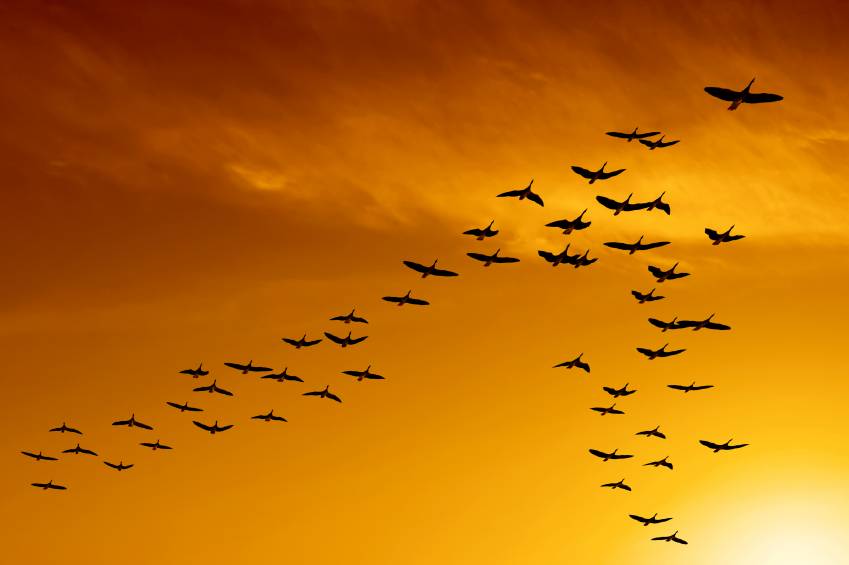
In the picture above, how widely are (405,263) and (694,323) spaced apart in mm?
41946

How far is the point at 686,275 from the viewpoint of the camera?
15375 centimetres

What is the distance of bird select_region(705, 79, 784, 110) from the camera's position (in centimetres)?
12756

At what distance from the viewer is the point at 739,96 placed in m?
129

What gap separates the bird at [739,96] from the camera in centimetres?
12756

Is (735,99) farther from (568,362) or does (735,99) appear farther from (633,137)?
(568,362)

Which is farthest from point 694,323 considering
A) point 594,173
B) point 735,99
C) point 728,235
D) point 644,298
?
point 735,99

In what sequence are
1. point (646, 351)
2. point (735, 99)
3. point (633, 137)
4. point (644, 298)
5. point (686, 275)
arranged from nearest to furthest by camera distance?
point (735, 99) → point (633, 137) → point (686, 275) → point (644, 298) → point (646, 351)

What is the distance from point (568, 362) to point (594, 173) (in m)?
44.8

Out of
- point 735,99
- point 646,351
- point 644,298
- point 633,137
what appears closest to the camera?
point 735,99

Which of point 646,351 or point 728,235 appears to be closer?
point 728,235

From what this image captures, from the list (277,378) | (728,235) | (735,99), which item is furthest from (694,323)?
(277,378)

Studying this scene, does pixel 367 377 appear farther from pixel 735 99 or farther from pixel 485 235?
pixel 735 99

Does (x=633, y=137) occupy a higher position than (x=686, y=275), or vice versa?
(x=633, y=137)

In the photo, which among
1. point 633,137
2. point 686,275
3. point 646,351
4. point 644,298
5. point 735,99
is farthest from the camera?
point 646,351
